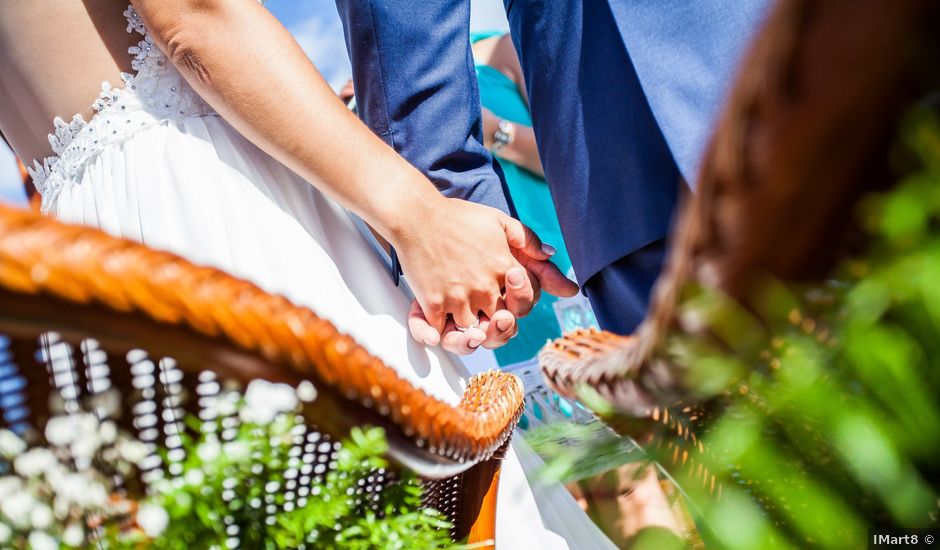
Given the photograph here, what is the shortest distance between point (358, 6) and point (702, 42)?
27.6 inches

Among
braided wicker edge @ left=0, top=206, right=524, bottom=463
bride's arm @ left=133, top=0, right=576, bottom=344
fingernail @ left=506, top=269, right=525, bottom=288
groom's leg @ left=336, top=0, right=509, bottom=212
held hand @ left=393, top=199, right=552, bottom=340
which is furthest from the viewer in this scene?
groom's leg @ left=336, top=0, right=509, bottom=212

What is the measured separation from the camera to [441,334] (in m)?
1.22

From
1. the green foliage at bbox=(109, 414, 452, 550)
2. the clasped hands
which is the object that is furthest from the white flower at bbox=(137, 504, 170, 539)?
the clasped hands

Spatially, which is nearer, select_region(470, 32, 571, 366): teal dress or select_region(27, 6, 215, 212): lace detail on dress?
select_region(27, 6, 215, 212): lace detail on dress

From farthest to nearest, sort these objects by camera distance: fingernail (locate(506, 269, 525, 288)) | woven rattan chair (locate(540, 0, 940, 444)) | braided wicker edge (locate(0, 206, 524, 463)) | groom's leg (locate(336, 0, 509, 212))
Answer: groom's leg (locate(336, 0, 509, 212)), fingernail (locate(506, 269, 525, 288)), braided wicker edge (locate(0, 206, 524, 463)), woven rattan chair (locate(540, 0, 940, 444))

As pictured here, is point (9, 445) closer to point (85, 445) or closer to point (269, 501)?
point (85, 445)

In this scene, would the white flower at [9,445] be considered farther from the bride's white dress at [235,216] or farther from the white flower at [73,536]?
the bride's white dress at [235,216]

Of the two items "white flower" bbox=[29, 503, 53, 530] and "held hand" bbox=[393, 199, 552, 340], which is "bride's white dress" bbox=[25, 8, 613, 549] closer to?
"held hand" bbox=[393, 199, 552, 340]

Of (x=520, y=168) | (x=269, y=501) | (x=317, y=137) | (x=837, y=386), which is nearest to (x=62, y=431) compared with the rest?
(x=269, y=501)

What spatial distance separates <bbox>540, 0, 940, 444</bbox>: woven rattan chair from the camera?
198 mm

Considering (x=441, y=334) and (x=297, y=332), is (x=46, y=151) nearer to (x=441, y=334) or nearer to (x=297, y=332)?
(x=441, y=334)

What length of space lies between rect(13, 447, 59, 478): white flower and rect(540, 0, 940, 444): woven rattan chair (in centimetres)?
34

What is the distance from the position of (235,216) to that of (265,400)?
2.66 ft

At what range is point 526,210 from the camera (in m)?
2.89
